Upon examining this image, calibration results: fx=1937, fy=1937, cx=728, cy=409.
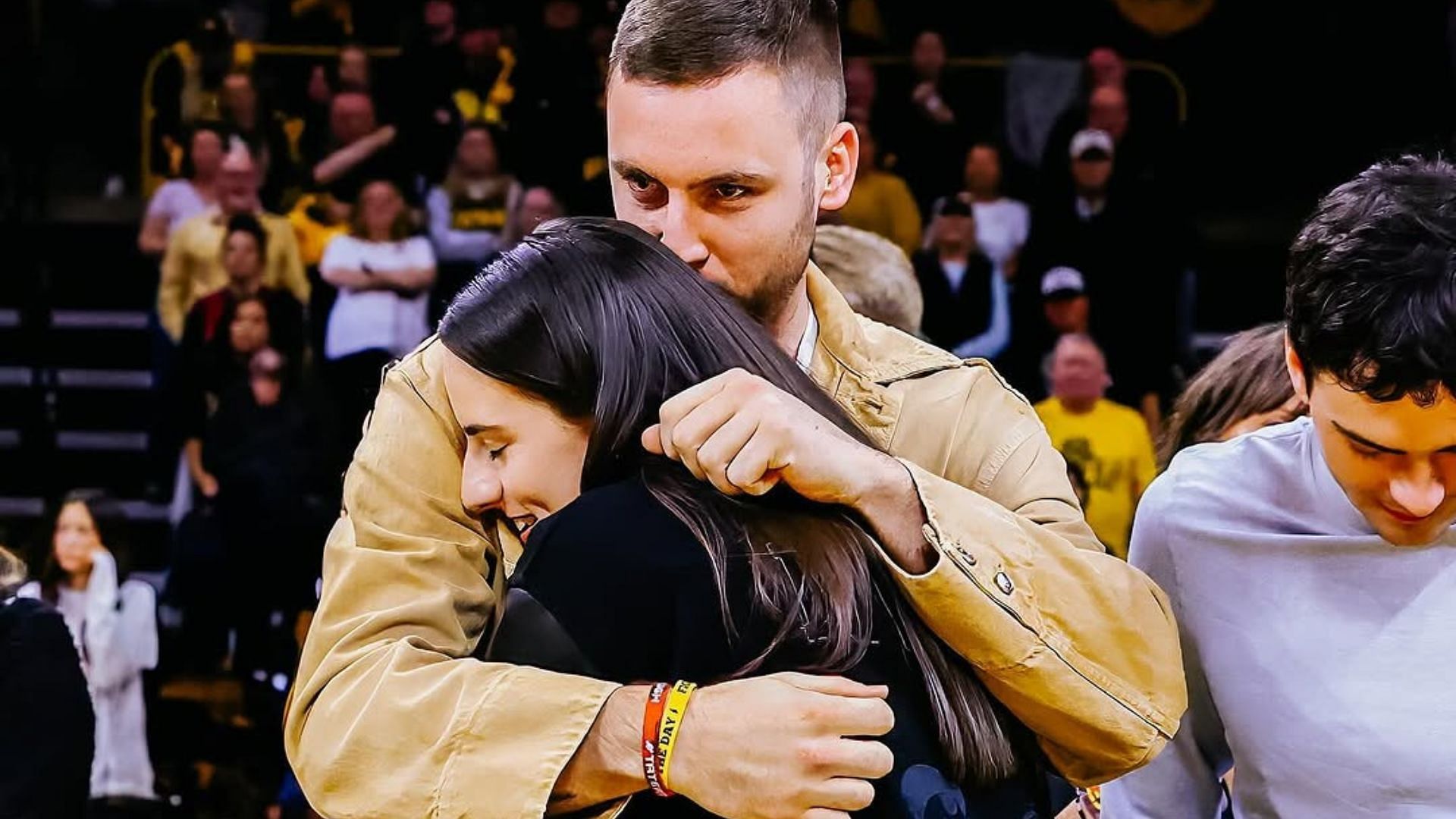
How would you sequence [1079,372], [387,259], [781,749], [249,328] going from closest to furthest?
1. [781,749]
2. [1079,372]
3. [249,328]
4. [387,259]

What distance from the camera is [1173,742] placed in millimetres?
2273

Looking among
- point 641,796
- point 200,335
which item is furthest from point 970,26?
point 641,796

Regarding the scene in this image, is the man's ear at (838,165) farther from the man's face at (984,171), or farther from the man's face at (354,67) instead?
the man's face at (354,67)

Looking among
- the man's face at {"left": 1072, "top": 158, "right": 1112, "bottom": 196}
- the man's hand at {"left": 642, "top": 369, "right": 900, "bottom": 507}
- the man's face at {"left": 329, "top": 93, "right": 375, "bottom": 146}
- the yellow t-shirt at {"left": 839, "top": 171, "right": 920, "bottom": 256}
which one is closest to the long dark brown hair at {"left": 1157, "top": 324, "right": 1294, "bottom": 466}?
the man's hand at {"left": 642, "top": 369, "right": 900, "bottom": 507}

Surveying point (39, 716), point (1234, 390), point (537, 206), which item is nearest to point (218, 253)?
point (537, 206)

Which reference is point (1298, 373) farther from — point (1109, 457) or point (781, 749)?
Result: point (1109, 457)

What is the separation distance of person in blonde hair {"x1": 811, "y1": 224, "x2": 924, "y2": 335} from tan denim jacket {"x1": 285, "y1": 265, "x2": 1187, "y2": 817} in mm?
1256

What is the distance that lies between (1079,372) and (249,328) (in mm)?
3068

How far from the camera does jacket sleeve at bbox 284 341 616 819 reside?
170 centimetres

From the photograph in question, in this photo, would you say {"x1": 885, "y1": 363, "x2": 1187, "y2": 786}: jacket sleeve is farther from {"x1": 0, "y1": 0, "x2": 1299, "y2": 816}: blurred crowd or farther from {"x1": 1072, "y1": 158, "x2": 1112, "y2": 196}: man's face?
{"x1": 1072, "y1": 158, "x2": 1112, "y2": 196}: man's face

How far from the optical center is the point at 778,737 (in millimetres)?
1602

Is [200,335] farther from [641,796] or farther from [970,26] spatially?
[641,796]

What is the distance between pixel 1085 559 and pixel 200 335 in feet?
19.8

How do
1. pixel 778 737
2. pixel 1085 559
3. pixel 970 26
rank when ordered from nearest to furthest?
pixel 778 737, pixel 1085 559, pixel 970 26
